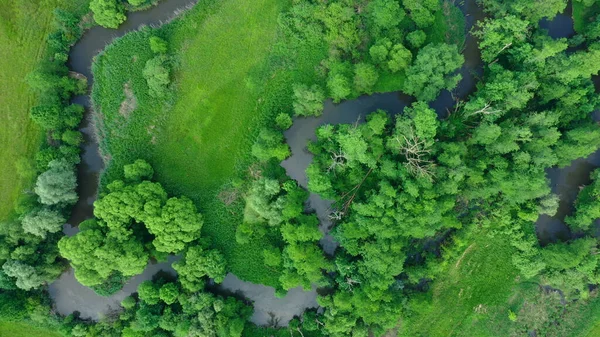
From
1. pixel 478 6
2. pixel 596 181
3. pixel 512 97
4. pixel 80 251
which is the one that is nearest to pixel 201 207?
pixel 80 251

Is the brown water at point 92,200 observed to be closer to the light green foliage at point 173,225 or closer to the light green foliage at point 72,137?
the light green foliage at point 72,137

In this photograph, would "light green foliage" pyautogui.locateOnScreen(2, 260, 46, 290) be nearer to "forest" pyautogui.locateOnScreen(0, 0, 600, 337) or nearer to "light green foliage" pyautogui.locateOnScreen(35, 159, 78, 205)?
"forest" pyautogui.locateOnScreen(0, 0, 600, 337)

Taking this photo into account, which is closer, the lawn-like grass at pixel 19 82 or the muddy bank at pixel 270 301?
the lawn-like grass at pixel 19 82

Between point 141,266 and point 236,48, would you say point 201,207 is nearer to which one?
point 141,266

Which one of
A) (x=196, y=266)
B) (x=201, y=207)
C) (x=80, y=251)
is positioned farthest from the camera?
(x=201, y=207)

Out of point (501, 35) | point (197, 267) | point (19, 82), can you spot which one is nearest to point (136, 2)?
point (19, 82)

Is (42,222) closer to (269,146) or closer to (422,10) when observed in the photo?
(269,146)

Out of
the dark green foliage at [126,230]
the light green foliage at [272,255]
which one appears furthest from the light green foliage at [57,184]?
the light green foliage at [272,255]
